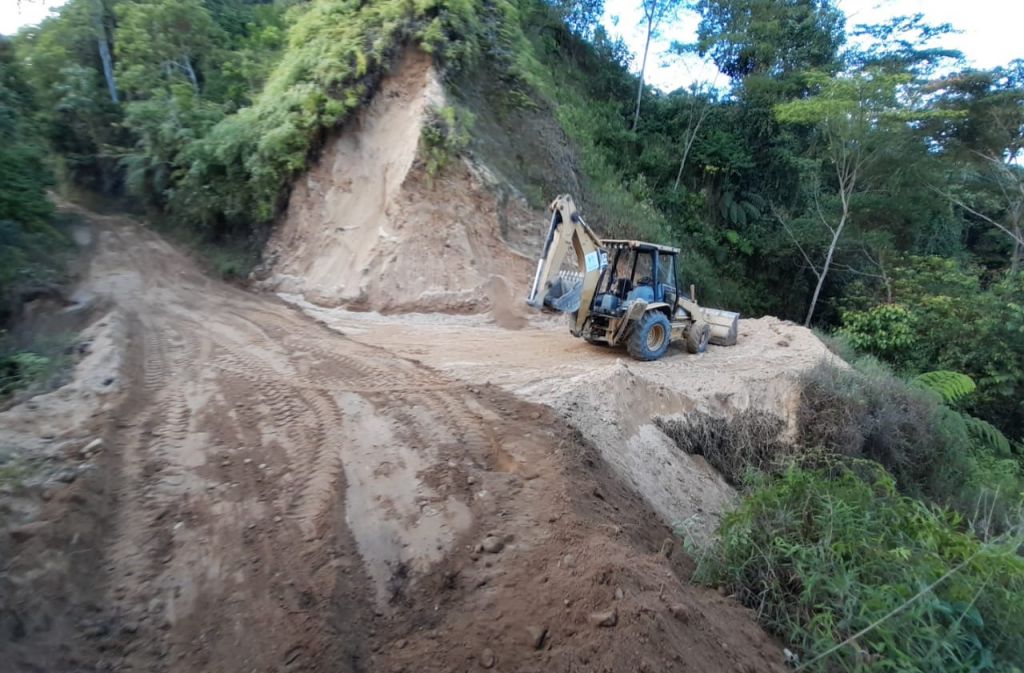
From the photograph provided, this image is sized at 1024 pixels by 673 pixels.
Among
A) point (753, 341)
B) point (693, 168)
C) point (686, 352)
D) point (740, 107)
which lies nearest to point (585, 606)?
point (686, 352)

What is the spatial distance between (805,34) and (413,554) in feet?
84.9

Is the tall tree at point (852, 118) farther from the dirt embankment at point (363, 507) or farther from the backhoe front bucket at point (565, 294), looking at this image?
the backhoe front bucket at point (565, 294)

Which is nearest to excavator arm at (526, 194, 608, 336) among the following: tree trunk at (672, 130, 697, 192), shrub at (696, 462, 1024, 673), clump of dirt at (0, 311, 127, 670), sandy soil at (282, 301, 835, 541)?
sandy soil at (282, 301, 835, 541)

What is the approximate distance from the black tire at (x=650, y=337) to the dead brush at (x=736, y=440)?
1672 mm

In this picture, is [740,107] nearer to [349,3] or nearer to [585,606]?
[349,3]

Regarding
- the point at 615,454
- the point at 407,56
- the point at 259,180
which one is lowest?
the point at 615,454

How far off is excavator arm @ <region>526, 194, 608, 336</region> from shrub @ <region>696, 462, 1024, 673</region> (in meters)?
5.12

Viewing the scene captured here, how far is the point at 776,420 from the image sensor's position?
8500mm

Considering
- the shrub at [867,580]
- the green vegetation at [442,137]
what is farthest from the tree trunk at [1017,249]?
the shrub at [867,580]

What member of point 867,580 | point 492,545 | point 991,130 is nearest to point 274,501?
point 492,545

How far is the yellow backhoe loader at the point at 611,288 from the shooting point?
928 centimetres

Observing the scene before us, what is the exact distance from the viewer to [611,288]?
10.0 m

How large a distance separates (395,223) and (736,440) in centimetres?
814

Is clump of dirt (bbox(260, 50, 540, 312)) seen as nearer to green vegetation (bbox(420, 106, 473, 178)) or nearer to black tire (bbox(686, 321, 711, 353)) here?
green vegetation (bbox(420, 106, 473, 178))
